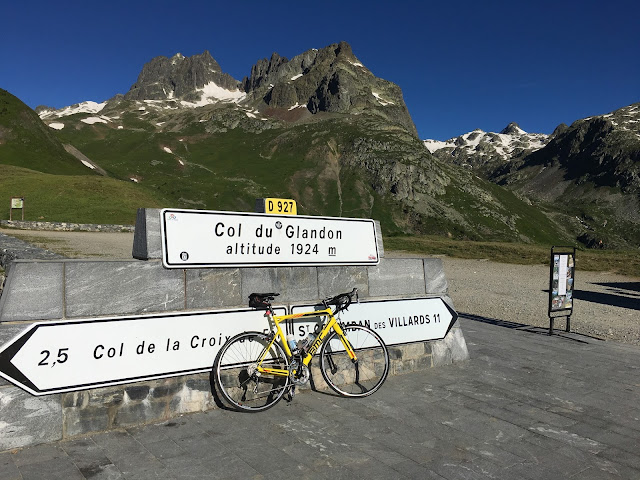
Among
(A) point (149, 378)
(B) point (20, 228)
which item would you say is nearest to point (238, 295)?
(A) point (149, 378)

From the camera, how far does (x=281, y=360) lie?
6145mm

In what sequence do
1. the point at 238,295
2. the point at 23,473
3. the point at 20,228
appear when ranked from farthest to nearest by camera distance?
the point at 20,228, the point at 238,295, the point at 23,473

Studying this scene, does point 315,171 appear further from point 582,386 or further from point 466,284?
point 582,386

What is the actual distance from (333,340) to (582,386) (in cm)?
413

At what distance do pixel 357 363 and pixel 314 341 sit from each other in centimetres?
96

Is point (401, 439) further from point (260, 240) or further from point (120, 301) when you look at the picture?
point (120, 301)

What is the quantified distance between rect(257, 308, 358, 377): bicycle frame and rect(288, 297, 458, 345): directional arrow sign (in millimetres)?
293

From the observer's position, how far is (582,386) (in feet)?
23.5

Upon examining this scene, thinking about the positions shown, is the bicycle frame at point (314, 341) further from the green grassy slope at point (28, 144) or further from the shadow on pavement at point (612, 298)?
the green grassy slope at point (28, 144)

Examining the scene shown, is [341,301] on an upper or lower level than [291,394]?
upper

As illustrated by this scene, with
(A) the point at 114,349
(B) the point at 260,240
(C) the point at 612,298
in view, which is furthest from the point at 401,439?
(C) the point at 612,298

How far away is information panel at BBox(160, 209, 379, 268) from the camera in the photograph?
587 cm

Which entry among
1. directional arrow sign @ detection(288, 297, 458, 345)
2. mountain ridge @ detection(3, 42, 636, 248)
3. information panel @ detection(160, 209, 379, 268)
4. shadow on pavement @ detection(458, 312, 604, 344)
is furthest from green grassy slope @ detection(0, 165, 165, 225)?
directional arrow sign @ detection(288, 297, 458, 345)

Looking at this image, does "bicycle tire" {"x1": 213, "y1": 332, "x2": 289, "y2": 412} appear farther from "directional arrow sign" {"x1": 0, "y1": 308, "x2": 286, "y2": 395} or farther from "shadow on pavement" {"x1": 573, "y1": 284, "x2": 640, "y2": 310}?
"shadow on pavement" {"x1": 573, "y1": 284, "x2": 640, "y2": 310}
